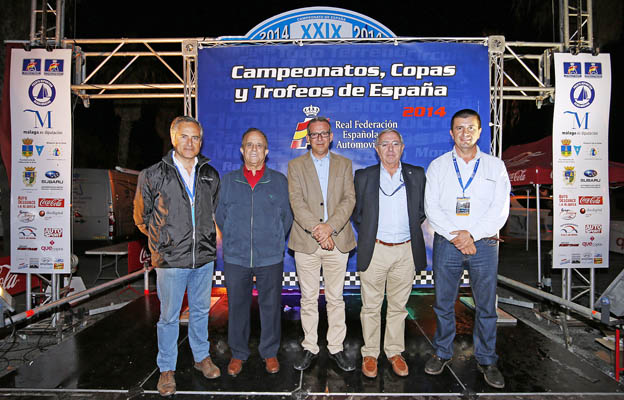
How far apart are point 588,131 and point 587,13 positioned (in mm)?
1527

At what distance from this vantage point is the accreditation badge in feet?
10.1

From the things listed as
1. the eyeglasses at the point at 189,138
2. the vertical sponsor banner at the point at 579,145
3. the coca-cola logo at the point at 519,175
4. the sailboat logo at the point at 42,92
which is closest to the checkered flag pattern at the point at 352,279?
the vertical sponsor banner at the point at 579,145

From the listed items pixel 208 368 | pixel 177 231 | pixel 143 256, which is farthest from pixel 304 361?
pixel 143 256

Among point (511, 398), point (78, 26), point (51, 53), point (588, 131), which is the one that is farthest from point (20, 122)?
point (78, 26)

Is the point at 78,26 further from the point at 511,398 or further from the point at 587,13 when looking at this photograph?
the point at 511,398

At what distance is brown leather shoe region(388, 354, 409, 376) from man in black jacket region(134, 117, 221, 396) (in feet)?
4.90

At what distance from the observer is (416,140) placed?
A: 4.85 m

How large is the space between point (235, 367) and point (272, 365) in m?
0.31

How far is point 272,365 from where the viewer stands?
3189mm

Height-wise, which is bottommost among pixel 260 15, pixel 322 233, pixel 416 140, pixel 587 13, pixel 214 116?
pixel 322 233

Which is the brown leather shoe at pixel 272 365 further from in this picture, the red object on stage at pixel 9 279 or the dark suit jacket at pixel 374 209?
the red object on stage at pixel 9 279

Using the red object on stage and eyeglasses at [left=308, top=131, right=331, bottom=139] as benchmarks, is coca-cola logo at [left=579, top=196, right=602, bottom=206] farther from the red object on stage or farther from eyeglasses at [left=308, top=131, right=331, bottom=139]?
the red object on stage

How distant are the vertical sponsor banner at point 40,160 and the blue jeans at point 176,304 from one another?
2.60m

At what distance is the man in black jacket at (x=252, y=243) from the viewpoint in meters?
3.12
